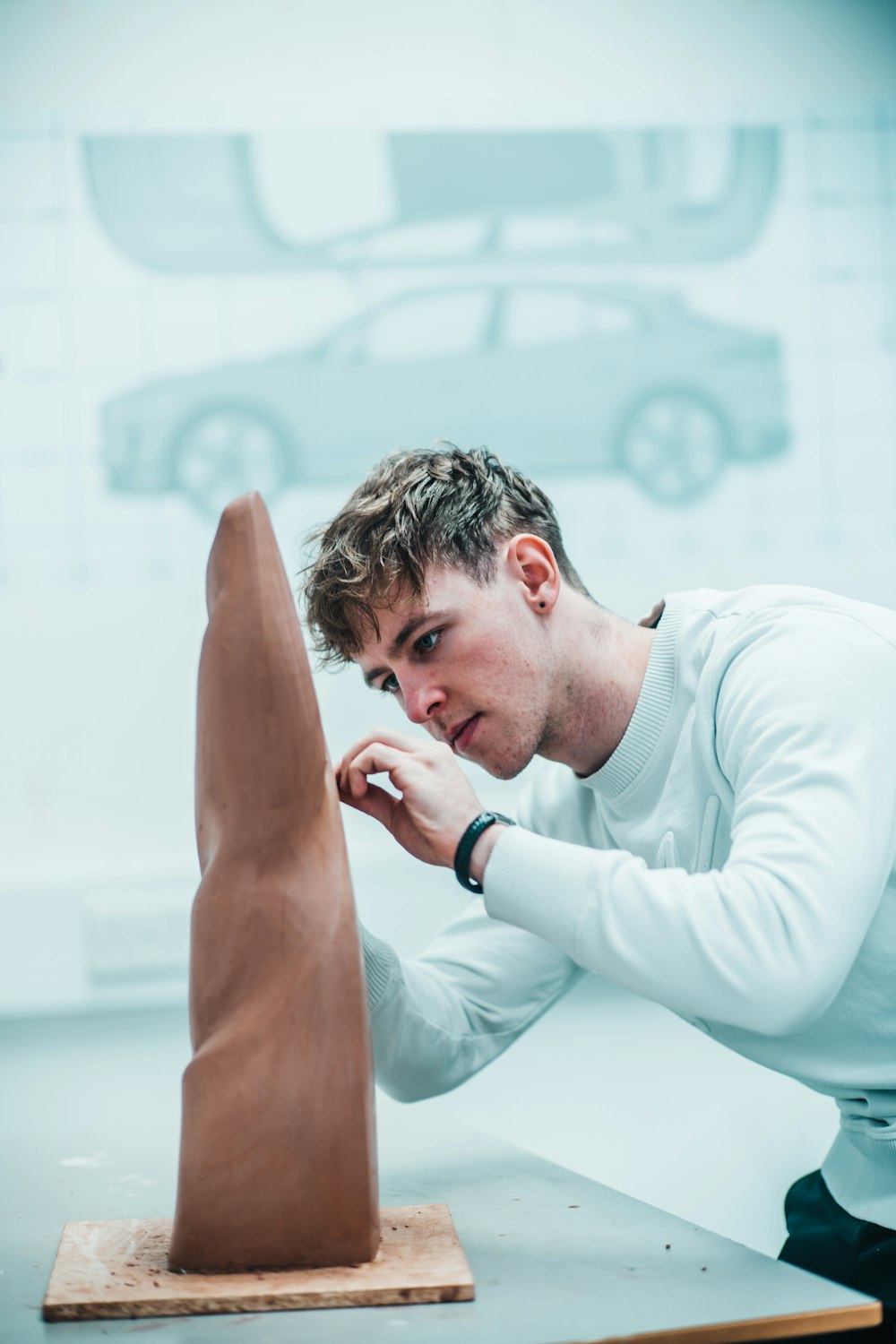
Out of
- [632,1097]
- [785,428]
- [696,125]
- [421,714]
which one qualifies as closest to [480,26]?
[696,125]

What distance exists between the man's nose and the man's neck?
0.49ft

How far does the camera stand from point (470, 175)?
7.55 feet

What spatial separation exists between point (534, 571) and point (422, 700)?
20 cm

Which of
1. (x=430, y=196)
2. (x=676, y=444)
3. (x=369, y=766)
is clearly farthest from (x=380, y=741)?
(x=430, y=196)

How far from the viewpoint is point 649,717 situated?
1.37 m

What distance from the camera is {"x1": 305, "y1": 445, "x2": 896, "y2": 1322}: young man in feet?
3.36

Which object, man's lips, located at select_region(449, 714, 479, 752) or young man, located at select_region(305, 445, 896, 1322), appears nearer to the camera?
young man, located at select_region(305, 445, 896, 1322)

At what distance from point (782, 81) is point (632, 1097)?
1935 mm

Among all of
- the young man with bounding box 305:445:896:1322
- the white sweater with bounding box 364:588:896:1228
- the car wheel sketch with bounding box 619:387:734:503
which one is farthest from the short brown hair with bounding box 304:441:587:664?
the car wheel sketch with bounding box 619:387:734:503

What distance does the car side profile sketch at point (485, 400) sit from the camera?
2266 mm

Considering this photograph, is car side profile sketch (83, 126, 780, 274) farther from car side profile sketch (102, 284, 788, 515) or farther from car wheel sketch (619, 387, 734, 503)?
car wheel sketch (619, 387, 734, 503)

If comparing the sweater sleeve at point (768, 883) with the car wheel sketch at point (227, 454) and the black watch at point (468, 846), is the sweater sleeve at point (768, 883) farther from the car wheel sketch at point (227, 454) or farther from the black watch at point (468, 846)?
the car wheel sketch at point (227, 454)

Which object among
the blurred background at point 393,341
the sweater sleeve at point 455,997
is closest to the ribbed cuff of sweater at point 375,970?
the sweater sleeve at point 455,997

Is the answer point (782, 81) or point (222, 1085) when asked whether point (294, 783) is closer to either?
point (222, 1085)
